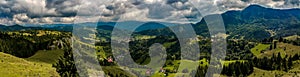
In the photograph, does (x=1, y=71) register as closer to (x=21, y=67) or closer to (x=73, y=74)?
(x=21, y=67)

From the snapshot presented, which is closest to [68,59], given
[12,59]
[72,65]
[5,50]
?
[72,65]

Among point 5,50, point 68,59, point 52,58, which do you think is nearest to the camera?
point 68,59

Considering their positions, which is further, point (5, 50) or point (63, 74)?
point (5, 50)

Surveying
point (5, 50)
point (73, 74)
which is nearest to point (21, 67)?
point (73, 74)

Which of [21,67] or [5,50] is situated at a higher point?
[21,67]

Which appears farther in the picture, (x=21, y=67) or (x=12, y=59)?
(x=12, y=59)

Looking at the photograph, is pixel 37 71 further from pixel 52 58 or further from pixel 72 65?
pixel 52 58

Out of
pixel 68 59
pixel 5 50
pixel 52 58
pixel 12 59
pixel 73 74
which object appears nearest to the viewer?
pixel 73 74

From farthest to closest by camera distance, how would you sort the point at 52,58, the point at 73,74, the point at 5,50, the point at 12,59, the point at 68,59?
the point at 5,50, the point at 52,58, the point at 12,59, the point at 68,59, the point at 73,74
